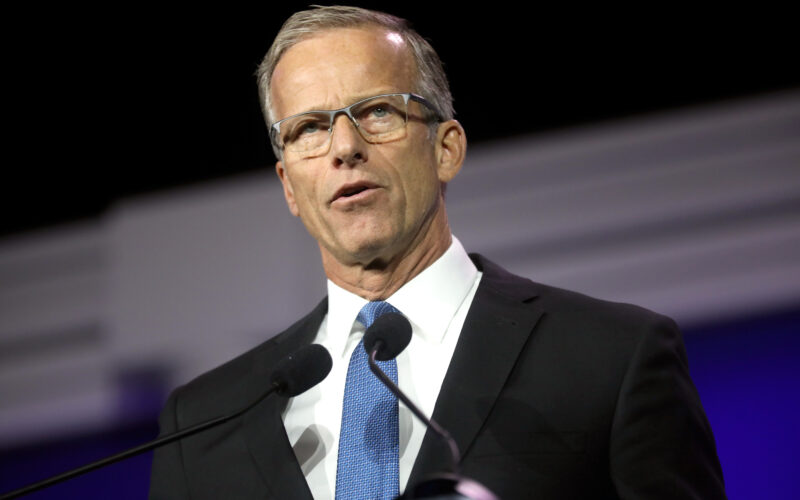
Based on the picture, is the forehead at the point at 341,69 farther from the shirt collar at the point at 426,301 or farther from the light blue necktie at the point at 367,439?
the light blue necktie at the point at 367,439

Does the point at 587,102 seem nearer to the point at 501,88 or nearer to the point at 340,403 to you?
the point at 501,88

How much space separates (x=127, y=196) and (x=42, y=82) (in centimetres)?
49

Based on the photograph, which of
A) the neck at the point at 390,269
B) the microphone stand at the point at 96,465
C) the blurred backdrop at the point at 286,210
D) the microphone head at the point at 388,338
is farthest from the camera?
the blurred backdrop at the point at 286,210

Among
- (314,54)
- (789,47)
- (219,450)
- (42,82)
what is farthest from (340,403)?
(42,82)

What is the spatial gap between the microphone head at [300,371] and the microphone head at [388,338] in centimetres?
9

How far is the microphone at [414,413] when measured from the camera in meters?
0.99

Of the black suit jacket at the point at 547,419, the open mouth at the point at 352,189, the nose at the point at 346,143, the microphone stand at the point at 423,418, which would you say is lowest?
the black suit jacket at the point at 547,419

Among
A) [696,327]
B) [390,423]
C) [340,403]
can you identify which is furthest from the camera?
[696,327]

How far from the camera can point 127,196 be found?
310cm

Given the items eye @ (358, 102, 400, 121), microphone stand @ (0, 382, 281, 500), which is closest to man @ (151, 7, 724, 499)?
eye @ (358, 102, 400, 121)

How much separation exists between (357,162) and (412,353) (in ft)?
1.25

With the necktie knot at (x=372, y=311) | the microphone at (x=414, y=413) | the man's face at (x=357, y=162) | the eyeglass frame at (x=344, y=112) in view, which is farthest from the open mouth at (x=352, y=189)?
the microphone at (x=414, y=413)

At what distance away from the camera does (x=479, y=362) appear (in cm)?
161

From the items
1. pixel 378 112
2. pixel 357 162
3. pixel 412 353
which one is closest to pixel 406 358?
pixel 412 353
